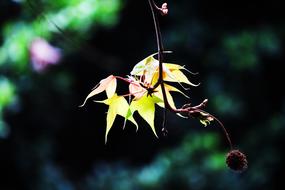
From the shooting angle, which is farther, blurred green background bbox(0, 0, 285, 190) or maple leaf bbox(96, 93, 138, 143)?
blurred green background bbox(0, 0, 285, 190)

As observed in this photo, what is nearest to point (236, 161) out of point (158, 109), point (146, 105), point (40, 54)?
point (146, 105)

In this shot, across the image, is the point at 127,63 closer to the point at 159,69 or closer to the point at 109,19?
the point at 109,19

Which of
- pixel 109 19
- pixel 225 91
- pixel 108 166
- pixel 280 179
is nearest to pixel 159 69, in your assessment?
pixel 109 19

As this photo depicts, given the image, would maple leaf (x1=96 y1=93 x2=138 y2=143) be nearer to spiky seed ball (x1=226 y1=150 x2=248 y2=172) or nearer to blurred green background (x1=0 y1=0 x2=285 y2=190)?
spiky seed ball (x1=226 y1=150 x2=248 y2=172)

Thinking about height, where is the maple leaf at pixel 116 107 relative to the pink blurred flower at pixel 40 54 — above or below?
above

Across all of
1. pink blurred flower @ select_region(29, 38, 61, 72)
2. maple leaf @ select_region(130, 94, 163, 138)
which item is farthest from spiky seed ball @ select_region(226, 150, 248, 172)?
pink blurred flower @ select_region(29, 38, 61, 72)

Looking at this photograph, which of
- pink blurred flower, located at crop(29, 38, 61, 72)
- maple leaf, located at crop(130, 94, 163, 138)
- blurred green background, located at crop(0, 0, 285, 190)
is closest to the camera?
maple leaf, located at crop(130, 94, 163, 138)

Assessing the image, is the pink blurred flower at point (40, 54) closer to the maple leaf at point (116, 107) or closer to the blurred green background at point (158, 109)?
the blurred green background at point (158, 109)

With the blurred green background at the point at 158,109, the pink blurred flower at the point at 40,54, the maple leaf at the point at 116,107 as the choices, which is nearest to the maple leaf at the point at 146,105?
the maple leaf at the point at 116,107
